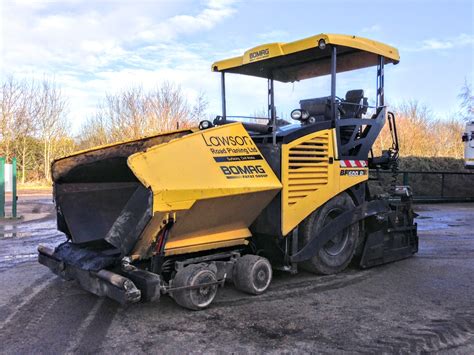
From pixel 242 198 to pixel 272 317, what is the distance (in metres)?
1.18

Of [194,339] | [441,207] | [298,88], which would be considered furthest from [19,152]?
[194,339]

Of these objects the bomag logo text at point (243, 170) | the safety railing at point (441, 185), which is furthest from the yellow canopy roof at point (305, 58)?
the safety railing at point (441, 185)

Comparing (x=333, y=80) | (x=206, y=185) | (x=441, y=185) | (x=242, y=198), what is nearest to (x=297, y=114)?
(x=333, y=80)

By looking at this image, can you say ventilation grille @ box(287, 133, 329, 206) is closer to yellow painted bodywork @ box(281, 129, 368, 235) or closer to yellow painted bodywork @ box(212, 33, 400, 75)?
yellow painted bodywork @ box(281, 129, 368, 235)

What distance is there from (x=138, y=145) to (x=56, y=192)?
4.12 feet

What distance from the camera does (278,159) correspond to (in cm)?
499

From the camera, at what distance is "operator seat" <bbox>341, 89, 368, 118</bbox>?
6066 millimetres

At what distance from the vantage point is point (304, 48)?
5605 millimetres

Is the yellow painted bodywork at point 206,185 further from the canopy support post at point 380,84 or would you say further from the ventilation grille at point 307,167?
the canopy support post at point 380,84

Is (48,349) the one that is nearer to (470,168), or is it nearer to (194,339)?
(194,339)

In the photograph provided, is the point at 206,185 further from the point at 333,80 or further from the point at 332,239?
the point at 333,80

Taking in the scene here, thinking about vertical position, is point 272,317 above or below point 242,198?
below

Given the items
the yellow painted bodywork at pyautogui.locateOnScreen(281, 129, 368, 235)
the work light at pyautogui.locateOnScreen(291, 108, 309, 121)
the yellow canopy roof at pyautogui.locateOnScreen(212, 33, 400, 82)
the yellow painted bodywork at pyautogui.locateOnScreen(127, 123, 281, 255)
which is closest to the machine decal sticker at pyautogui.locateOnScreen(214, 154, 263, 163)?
the yellow painted bodywork at pyautogui.locateOnScreen(127, 123, 281, 255)

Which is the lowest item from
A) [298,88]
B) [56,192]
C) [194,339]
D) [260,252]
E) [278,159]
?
[194,339]
